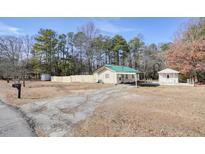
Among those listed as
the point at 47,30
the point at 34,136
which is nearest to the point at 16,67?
the point at 47,30

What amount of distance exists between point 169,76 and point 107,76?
30.8 feet

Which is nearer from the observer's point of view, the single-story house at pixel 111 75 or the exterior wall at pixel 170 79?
the single-story house at pixel 111 75

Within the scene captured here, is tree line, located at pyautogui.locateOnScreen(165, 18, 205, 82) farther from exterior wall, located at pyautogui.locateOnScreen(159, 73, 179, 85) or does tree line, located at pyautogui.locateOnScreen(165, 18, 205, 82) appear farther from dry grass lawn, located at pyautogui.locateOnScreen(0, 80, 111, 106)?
dry grass lawn, located at pyautogui.locateOnScreen(0, 80, 111, 106)

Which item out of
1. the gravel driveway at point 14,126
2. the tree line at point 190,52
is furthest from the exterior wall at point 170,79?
the gravel driveway at point 14,126

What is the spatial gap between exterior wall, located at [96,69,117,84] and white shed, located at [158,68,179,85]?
23.8 feet

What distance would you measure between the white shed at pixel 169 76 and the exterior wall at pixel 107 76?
726 cm

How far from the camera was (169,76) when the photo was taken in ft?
93.7

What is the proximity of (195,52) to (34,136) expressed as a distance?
23534mm

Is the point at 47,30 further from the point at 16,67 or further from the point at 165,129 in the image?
the point at 165,129

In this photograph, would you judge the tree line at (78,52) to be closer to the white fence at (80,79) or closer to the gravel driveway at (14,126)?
the white fence at (80,79)

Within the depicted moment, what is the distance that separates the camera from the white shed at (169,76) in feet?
91.3

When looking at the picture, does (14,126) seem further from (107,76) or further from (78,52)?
(78,52)

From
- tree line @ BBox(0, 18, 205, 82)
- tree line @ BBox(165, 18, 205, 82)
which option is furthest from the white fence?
tree line @ BBox(165, 18, 205, 82)

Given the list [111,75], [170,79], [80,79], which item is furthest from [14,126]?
[170,79]
